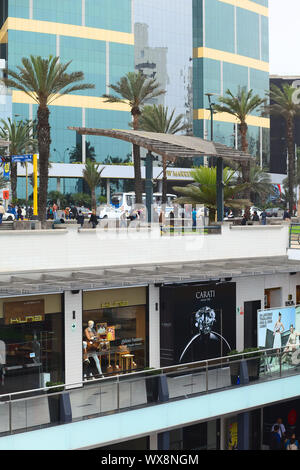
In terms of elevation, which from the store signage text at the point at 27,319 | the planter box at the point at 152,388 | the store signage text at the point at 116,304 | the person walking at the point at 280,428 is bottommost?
the person walking at the point at 280,428

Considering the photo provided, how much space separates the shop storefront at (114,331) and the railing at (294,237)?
9.24m

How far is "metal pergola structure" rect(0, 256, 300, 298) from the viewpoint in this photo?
2230 centimetres

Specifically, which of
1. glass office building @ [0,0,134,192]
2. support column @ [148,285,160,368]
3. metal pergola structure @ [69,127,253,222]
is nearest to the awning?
metal pergola structure @ [69,127,253,222]

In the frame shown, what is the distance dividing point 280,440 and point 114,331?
25.0 feet

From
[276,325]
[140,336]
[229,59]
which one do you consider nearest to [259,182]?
[229,59]

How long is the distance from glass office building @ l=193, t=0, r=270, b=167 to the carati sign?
76.6 m

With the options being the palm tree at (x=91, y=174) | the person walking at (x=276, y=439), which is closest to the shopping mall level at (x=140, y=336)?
the person walking at (x=276, y=439)

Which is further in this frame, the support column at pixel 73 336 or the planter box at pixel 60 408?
the support column at pixel 73 336

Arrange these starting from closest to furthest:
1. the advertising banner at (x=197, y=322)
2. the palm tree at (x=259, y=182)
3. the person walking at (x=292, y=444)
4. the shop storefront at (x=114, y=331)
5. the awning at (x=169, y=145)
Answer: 1. the shop storefront at (x=114, y=331)
2. the advertising banner at (x=197, y=322)
3. the person walking at (x=292, y=444)
4. the awning at (x=169, y=145)
5. the palm tree at (x=259, y=182)

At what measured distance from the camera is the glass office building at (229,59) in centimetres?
10019

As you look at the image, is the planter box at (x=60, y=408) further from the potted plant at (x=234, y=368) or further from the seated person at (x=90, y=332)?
the potted plant at (x=234, y=368)

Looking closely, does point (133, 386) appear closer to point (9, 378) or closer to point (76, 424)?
point (76, 424)

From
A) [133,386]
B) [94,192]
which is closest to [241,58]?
[94,192]

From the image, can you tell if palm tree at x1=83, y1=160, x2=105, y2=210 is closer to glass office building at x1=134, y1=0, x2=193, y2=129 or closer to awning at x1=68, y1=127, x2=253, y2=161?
glass office building at x1=134, y1=0, x2=193, y2=129
